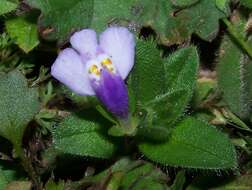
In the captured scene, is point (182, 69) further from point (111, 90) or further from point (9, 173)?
point (9, 173)

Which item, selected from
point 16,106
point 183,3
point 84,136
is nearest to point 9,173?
point 16,106

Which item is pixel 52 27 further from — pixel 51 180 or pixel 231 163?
pixel 231 163

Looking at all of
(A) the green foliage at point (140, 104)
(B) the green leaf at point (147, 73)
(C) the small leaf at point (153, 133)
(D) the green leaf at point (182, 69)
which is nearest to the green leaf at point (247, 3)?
(A) the green foliage at point (140, 104)

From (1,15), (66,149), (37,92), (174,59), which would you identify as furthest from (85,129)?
(1,15)

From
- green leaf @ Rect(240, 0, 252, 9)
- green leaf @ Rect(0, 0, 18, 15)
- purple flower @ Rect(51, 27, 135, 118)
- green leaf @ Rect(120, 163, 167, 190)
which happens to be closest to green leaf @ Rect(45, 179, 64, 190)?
green leaf @ Rect(120, 163, 167, 190)

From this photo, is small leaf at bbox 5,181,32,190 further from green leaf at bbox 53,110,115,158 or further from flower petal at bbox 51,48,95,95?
flower petal at bbox 51,48,95,95

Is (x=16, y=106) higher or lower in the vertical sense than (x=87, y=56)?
lower

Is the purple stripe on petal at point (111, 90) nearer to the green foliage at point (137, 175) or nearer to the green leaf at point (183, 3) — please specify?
the green foliage at point (137, 175)
